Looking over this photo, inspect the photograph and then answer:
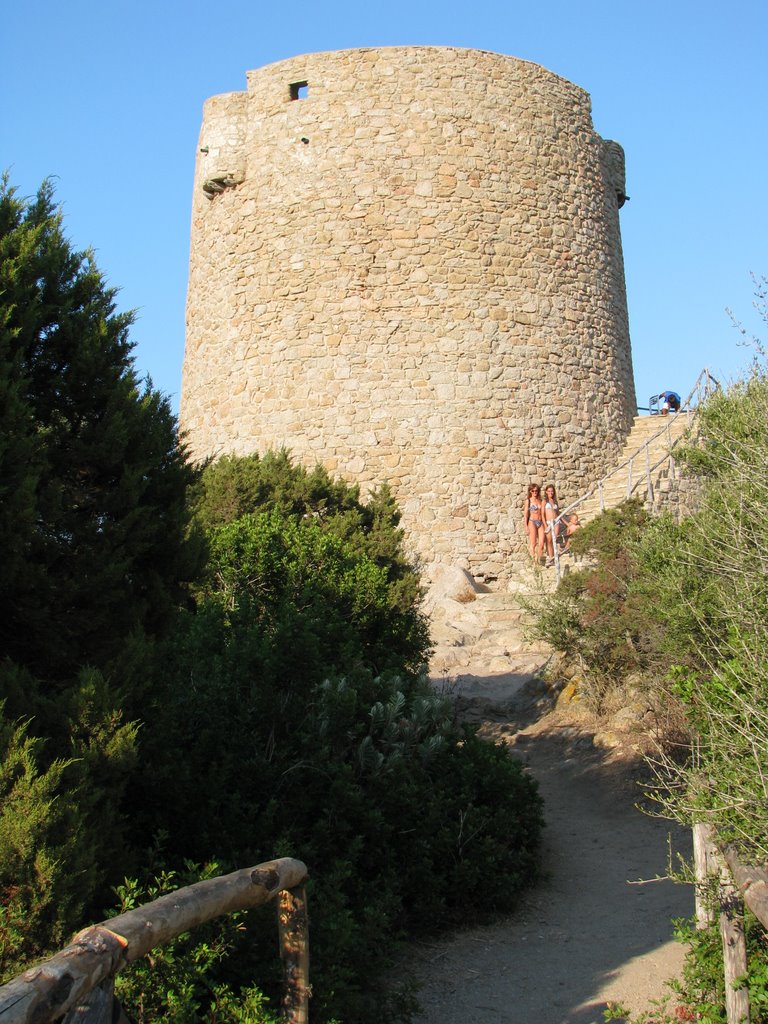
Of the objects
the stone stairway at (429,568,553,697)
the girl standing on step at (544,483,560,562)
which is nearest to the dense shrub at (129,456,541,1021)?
the stone stairway at (429,568,553,697)

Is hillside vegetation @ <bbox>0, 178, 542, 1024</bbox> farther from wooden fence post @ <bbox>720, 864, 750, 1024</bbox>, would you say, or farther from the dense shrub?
wooden fence post @ <bbox>720, 864, 750, 1024</bbox>

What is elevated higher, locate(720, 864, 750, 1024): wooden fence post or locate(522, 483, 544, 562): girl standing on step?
locate(522, 483, 544, 562): girl standing on step

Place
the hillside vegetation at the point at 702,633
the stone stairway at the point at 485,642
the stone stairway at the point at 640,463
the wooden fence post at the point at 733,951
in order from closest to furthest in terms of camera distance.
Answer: the wooden fence post at the point at 733,951 < the hillside vegetation at the point at 702,633 < the stone stairway at the point at 485,642 < the stone stairway at the point at 640,463

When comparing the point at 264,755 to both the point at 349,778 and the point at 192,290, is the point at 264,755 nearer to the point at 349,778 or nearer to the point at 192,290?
the point at 349,778

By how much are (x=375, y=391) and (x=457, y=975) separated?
32.6ft

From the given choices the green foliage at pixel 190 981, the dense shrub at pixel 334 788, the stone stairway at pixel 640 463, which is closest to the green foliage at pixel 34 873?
the green foliage at pixel 190 981

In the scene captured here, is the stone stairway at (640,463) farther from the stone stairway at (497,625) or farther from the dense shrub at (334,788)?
the dense shrub at (334,788)

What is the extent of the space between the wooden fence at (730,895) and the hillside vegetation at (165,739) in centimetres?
133

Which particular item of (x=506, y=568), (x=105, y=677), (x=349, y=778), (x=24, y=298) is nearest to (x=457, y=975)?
(x=349, y=778)

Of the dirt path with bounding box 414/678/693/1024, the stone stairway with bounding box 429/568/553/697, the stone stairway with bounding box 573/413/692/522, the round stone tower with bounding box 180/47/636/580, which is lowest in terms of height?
the dirt path with bounding box 414/678/693/1024

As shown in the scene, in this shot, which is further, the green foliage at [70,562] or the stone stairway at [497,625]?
the stone stairway at [497,625]

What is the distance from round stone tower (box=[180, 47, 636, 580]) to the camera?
46.1 ft

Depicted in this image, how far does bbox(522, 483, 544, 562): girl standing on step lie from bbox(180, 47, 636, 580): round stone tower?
0.13 metres

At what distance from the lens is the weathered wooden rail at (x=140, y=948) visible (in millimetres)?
2326
